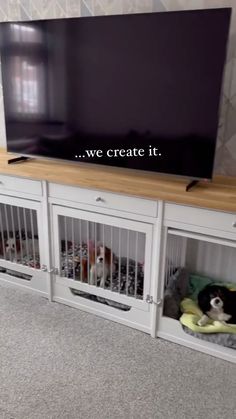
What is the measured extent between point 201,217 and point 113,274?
78 centimetres

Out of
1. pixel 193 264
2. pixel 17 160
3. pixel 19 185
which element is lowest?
pixel 193 264

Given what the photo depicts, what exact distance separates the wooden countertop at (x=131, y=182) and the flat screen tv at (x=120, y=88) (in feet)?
0.20

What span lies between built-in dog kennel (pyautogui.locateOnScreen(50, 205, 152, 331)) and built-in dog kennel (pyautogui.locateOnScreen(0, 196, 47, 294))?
0.52 ft

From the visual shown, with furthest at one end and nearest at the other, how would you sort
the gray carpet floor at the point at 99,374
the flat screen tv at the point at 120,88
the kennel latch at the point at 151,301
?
1. the kennel latch at the point at 151,301
2. the flat screen tv at the point at 120,88
3. the gray carpet floor at the point at 99,374

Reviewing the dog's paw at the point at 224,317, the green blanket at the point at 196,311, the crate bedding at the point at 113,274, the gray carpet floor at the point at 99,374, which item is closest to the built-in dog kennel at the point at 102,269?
the crate bedding at the point at 113,274

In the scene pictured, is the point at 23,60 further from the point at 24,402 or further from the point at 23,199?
the point at 24,402

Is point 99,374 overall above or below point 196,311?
below

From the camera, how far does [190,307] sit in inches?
75.3

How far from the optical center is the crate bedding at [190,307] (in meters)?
1.74

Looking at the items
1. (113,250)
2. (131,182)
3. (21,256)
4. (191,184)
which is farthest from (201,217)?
(21,256)

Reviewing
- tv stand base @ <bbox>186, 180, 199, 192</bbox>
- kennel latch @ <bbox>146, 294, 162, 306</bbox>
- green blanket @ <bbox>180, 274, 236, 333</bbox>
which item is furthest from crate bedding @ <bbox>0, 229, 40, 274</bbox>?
tv stand base @ <bbox>186, 180, 199, 192</bbox>

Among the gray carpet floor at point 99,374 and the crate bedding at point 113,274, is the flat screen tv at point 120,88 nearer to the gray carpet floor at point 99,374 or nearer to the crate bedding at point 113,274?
the crate bedding at point 113,274

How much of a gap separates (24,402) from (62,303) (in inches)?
27.9

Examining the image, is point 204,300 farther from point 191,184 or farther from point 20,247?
point 20,247
